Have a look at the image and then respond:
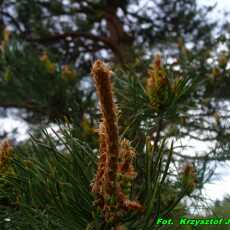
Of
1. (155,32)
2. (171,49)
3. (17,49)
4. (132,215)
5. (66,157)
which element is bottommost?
(132,215)

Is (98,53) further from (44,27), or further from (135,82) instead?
(135,82)

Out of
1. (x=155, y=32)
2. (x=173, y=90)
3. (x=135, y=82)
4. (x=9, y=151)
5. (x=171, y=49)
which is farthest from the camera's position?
(x=155, y=32)

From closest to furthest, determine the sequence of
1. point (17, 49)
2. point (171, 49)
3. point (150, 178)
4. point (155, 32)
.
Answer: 1. point (150, 178)
2. point (17, 49)
3. point (171, 49)
4. point (155, 32)

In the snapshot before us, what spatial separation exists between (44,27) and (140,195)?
3.89m

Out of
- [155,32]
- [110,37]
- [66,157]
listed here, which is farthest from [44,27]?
[66,157]

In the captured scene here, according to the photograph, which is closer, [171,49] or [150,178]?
[150,178]

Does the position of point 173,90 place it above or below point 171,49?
below

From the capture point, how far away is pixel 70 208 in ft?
2.36

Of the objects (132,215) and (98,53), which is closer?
(132,215)

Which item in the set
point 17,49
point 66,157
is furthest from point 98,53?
point 66,157

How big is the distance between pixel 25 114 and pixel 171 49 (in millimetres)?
1589

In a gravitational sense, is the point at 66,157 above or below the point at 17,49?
below

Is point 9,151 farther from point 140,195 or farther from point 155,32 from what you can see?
point 155,32

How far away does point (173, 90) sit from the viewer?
110 cm
